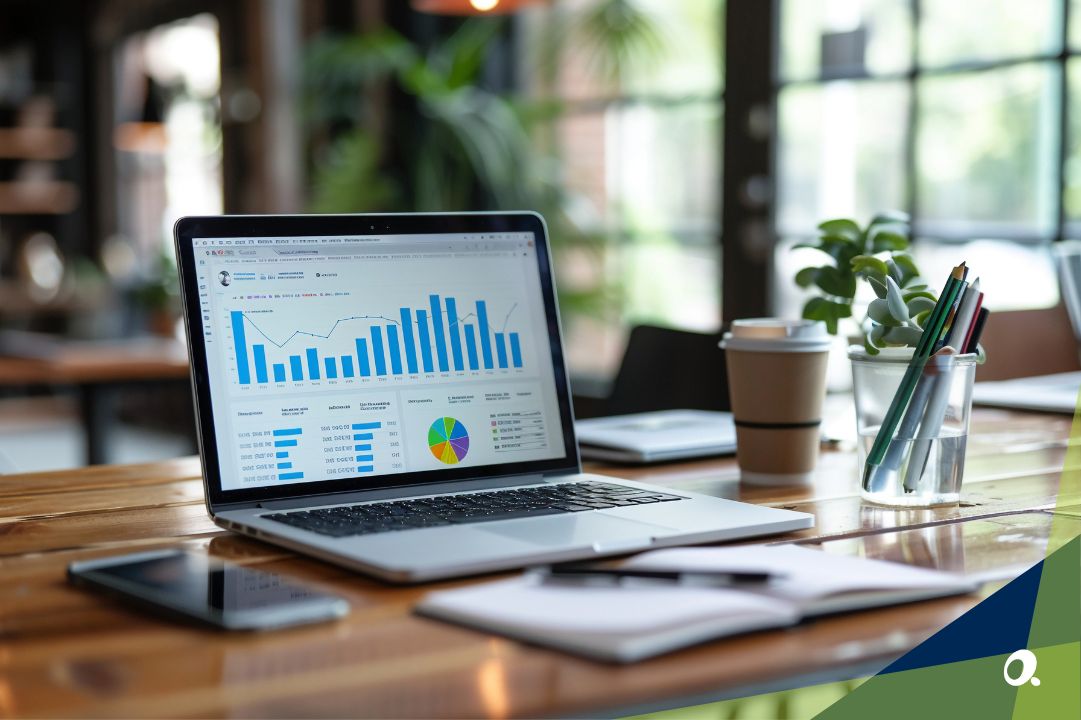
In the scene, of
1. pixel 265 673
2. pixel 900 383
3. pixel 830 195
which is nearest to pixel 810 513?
pixel 900 383

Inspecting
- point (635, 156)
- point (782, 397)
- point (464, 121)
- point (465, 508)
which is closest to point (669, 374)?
point (782, 397)

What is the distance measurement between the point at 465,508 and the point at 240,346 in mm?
243

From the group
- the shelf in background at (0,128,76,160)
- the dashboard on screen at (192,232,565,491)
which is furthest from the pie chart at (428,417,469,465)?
the shelf in background at (0,128,76,160)

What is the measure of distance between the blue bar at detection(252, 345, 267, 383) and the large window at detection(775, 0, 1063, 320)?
7.14 ft

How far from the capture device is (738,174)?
3.70 meters

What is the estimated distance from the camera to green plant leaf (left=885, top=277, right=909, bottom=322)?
117cm

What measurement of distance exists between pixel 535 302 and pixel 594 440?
0.23m

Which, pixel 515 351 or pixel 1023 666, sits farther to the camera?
pixel 515 351

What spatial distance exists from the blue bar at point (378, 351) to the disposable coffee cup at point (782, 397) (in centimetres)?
35

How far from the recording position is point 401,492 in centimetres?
113

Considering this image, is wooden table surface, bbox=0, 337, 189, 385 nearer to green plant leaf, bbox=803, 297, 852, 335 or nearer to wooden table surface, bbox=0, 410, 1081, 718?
green plant leaf, bbox=803, 297, 852, 335

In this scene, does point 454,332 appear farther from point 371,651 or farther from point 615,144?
point 615,144

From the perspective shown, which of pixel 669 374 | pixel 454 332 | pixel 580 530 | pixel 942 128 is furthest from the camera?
pixel 942 128

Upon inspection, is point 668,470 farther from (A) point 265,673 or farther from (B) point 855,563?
(A) point 265,673
